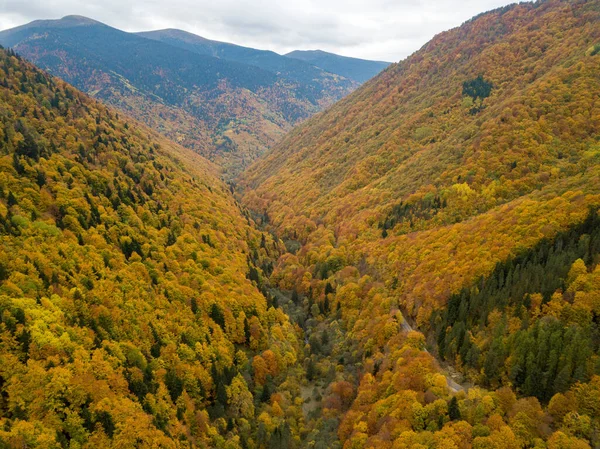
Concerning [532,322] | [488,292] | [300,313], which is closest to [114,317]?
[300,313]

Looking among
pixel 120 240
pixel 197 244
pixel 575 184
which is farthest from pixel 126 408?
pixel 575 184

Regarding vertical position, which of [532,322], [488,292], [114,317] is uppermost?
[488,292]

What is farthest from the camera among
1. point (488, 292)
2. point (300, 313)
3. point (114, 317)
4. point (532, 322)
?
point (300, 313)

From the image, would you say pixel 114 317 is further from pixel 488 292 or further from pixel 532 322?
pixel 532 322

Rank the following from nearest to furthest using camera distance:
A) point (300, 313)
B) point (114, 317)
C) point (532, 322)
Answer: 1. point (532, 322)
2. point (114, 317)
3. point (300, 313)

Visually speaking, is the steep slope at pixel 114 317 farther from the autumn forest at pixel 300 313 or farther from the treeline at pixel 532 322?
the treeline at pixel 532 322

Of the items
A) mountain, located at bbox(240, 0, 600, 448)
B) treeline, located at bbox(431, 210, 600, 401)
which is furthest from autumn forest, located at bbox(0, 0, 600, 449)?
mountain, located at bbox(240, 0, 600, 448)

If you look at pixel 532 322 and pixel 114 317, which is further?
pixel 114 317

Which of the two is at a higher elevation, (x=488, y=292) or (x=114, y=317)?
(x=488, y=292)
